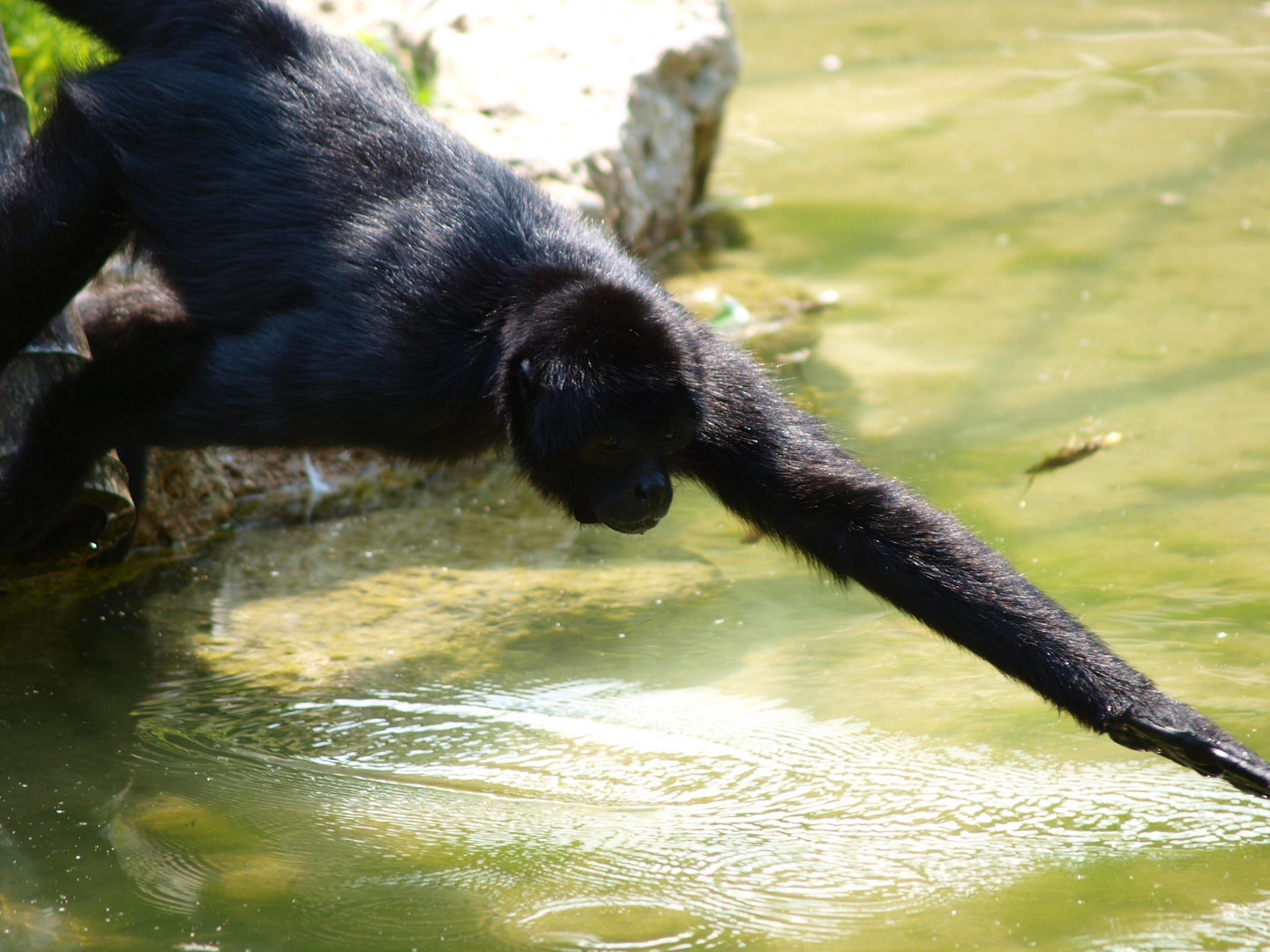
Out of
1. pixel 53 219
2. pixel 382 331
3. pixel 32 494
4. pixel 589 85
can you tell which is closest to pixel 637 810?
pixel 382 331

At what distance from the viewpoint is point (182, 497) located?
235 inches

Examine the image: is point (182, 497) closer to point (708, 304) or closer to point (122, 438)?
point (122, 438)

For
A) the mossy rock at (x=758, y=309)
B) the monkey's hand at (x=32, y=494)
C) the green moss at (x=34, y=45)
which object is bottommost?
the monkey's hand at (x=32, y=494)

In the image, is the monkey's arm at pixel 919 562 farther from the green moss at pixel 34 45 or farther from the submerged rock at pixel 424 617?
the green moss at pixel 34 45

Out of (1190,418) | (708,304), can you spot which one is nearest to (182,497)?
(708,304)

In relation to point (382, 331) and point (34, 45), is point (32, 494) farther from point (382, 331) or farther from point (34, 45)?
point (34, 45)

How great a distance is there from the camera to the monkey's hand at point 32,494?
15.5 ft

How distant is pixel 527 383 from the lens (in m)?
4.16

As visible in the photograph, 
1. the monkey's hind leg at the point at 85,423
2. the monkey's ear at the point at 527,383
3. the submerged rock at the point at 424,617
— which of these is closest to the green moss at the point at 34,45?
the monkey's hind leg at the point at 85,423

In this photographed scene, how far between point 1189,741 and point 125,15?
4609 millimetres

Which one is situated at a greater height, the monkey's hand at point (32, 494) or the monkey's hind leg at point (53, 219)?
the monkey's hind leg at point (53, 219)

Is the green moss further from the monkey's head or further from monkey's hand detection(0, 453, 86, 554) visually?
the monkey's head

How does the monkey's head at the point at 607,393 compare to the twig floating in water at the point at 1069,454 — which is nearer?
the monkey's head at the point at 607,393

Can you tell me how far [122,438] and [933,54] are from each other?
11.7 meters
